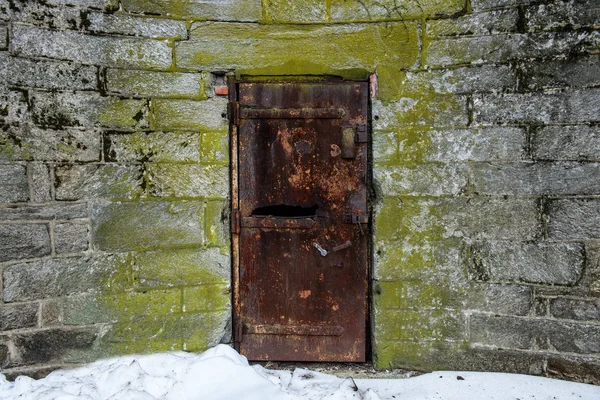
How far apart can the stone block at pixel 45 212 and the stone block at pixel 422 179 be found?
1.74 metres

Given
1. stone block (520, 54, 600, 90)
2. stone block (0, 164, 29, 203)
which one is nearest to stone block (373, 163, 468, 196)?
stone block (520, 54, 600, 90)

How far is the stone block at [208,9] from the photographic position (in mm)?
2459

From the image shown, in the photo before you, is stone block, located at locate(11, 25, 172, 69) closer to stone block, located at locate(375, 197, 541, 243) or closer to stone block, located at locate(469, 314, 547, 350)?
stone block, located at locate(375, 197, 541, 243)

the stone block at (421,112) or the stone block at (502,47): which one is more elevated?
the stone block at (502,47)

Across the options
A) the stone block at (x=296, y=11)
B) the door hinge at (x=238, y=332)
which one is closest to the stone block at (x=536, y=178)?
the stone block at (x=296, y=11)

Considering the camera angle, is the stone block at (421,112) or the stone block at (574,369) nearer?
the stone block at (574,369)

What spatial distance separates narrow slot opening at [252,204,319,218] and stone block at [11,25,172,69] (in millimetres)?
1038

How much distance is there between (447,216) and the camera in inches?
97.6

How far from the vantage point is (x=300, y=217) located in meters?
2.58

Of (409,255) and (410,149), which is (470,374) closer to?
(409,255)

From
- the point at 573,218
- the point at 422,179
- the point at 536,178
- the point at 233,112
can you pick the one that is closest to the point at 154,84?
the point at 233,112

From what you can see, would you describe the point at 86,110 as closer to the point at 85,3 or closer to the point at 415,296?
the point at 85,3

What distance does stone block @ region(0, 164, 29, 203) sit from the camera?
2.18 m

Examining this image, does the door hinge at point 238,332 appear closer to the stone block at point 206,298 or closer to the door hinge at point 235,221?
the stone block at point 206,298
